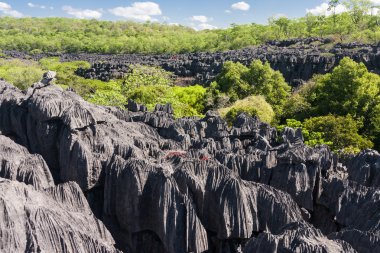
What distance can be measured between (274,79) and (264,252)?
25.1 metres

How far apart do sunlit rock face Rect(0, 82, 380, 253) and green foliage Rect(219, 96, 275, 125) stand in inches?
426

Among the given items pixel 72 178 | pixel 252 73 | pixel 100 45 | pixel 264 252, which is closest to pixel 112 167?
pixel 72 178

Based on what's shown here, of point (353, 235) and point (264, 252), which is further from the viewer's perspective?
point (353, 235)

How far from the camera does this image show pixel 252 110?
885 inches

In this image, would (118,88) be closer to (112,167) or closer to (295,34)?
(112,167)

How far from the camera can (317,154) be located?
31.3ft

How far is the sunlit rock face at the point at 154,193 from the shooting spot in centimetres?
538

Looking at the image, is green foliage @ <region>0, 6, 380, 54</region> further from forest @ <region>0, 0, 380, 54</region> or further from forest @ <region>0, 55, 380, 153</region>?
forest @ <region>0, 55, 380, 153</region>

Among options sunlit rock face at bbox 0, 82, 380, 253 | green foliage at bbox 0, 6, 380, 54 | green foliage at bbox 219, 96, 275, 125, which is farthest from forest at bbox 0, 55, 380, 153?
green foliage at bbox 0, 6, 380, 54

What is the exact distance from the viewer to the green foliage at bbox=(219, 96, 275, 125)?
22219 mm

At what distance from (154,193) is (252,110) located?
15692mm

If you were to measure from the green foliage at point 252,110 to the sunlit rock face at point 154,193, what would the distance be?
35.5ft

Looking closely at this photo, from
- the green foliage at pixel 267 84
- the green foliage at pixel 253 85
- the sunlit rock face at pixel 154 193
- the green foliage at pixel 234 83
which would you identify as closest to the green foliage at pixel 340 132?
the sunlit rock face at pixel 154 193

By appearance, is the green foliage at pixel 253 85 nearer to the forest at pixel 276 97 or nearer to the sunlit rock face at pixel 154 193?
the forest at pixel 276 97
